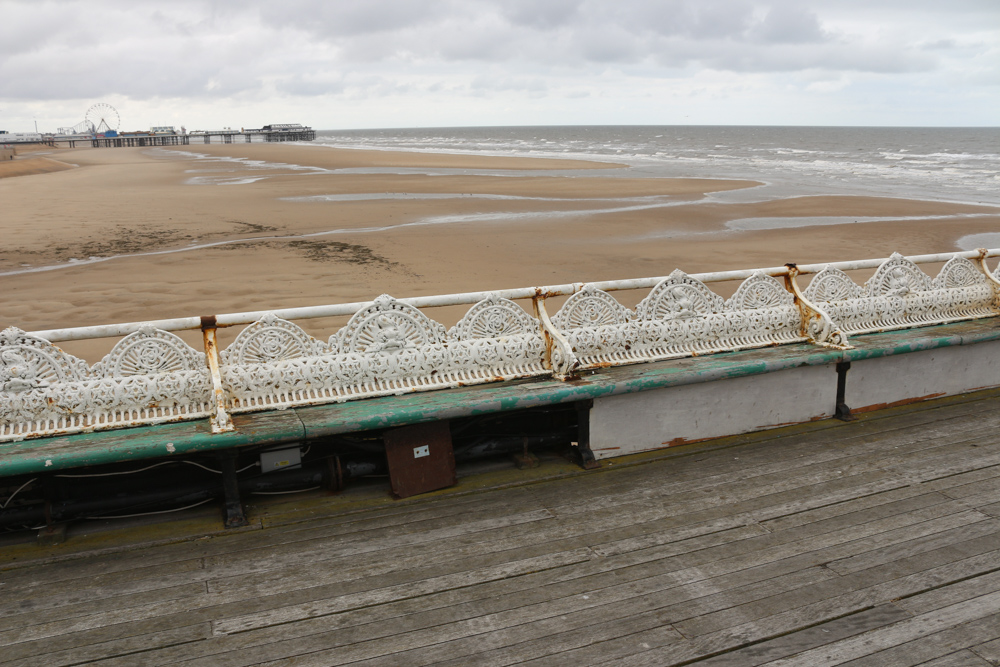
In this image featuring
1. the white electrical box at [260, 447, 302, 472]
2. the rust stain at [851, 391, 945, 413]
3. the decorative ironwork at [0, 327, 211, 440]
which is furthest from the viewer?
the rust stain at [851, 391, 945, 413]

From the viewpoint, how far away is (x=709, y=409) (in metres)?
4.29

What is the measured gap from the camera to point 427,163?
45.4 metres

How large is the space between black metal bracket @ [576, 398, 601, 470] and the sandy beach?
20.5 ft

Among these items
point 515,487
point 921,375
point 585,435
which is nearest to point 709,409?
point 585,435

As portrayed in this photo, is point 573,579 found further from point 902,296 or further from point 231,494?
point 902,296

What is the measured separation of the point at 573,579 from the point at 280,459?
5.01ft

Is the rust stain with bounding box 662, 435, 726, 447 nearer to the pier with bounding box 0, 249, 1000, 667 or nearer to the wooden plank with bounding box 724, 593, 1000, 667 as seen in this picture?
the pier with bounding box 0, 249, 1000, 667

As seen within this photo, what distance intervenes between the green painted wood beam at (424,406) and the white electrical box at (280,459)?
0.66 ft

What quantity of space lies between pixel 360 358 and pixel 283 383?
1.25 feet

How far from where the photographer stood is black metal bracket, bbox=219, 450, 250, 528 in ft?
11.2

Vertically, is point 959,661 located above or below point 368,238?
below

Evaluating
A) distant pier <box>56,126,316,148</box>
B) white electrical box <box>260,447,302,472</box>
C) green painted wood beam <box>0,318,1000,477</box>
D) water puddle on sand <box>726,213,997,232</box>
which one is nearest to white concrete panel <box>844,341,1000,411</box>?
green painted wood beam <box>0,318,1000,477</box>

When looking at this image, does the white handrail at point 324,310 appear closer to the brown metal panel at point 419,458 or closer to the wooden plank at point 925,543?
the brown metal panel at point 419,458

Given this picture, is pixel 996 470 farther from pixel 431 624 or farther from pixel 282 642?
pixel 282 642
